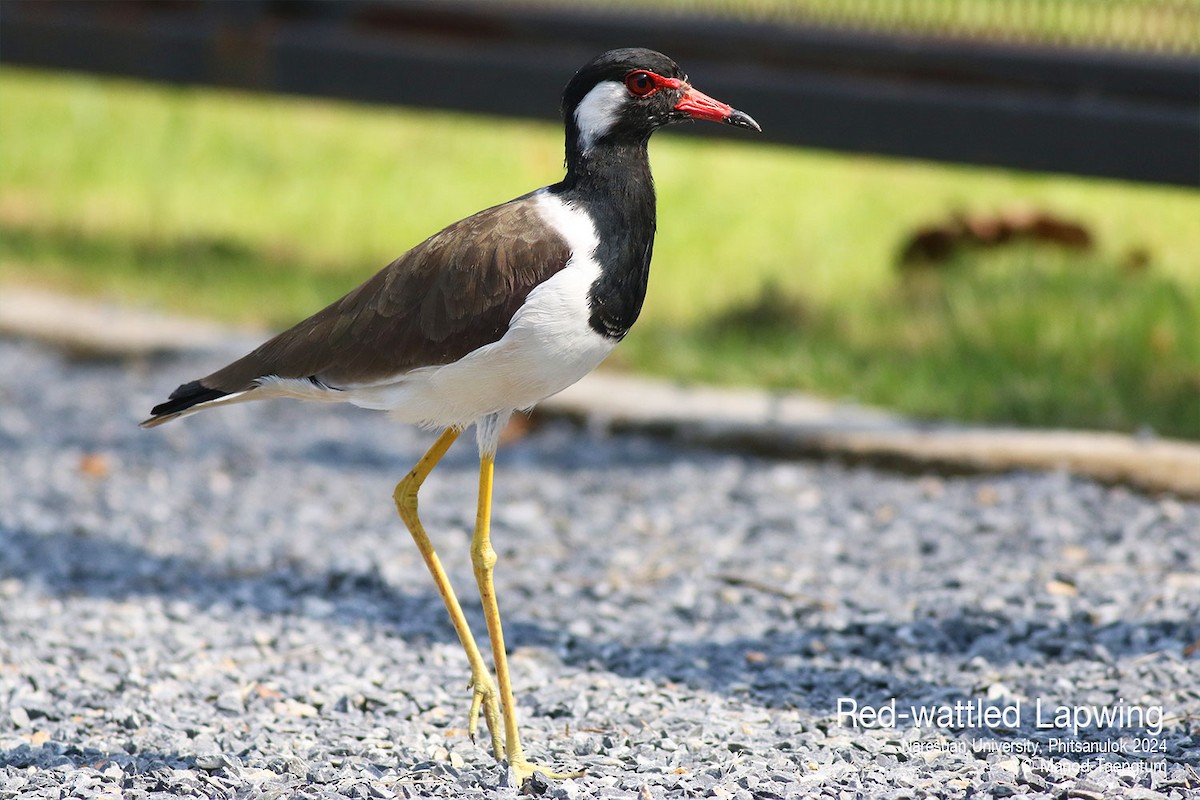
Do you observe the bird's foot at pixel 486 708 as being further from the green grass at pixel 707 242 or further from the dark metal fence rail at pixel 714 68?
the dark metal fence rail at pixel 714 68

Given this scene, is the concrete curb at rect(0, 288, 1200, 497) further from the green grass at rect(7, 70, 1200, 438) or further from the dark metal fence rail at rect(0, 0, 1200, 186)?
the dark metal fence rail at rect(0, 0, 1200, 186)

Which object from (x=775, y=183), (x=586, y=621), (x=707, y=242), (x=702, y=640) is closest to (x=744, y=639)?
(x=702, y=640)

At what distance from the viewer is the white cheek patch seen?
11.5 feet

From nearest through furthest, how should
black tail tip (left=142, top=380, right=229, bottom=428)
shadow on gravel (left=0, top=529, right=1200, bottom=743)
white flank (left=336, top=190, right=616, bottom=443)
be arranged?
white flank (left=336, top=190, right=616, bottom=443) → black tail tip (left=142, top=380, right=229, bottom=428) → shadow on gravel (left=0, top=529, right=1200, bottom=743)

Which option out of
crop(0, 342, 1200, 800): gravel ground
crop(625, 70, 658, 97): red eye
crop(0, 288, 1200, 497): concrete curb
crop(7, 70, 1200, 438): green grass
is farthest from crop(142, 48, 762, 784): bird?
crop(7, 70, 1200, 438): green grass

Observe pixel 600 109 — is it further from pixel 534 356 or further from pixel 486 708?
pixel 486 708

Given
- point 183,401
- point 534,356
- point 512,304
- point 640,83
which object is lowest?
point 183,401

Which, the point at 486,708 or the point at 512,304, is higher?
the point at 512,304

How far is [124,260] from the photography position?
8.75 meters

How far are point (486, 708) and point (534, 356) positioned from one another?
2.93 feet

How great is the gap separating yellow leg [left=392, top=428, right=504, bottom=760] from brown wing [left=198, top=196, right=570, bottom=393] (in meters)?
0.29

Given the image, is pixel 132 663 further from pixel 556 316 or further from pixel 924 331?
pixel 924 331

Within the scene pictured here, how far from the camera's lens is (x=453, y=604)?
374 cm

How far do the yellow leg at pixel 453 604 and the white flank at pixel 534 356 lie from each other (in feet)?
0.55
